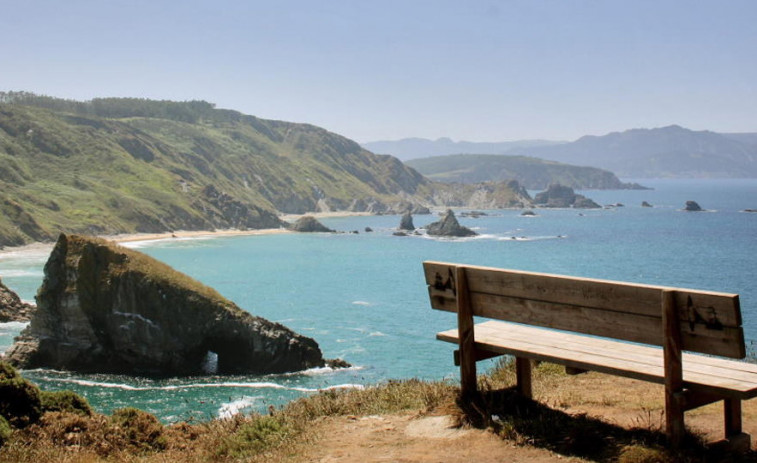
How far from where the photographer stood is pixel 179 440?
320 inches

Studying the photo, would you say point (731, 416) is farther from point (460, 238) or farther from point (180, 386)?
point (460, 238)

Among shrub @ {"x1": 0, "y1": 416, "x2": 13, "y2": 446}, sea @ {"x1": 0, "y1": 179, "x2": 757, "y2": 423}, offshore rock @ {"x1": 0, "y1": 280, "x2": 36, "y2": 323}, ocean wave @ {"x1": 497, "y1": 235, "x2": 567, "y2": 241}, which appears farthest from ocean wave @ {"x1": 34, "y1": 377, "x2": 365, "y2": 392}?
ocean wave @ {"x1": 497, "y1": 235, "x2": 567, "y2": 241}

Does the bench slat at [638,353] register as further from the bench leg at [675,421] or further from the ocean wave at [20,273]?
the ocean wave at [20,273]

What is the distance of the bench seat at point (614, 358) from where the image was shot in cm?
562

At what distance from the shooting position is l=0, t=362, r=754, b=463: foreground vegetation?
6.18 metres

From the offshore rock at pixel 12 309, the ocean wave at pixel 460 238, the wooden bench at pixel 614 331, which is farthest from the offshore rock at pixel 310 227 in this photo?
the wooden bench at pixel 614 331

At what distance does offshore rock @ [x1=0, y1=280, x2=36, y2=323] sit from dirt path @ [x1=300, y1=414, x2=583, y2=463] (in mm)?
45039

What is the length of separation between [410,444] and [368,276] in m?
68.4

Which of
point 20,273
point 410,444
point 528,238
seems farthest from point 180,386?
point 528,238

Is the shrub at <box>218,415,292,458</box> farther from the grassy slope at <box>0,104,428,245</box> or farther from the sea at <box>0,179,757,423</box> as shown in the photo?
the grassy slope at <box>0,104,428,245</box>

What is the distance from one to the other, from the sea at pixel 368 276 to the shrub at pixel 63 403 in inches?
56.7

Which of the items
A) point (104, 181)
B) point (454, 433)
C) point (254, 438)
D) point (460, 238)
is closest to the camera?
point (454, 433)

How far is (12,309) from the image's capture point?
47.5 m

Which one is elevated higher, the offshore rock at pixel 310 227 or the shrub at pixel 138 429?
the shrub at pixel 138 429
